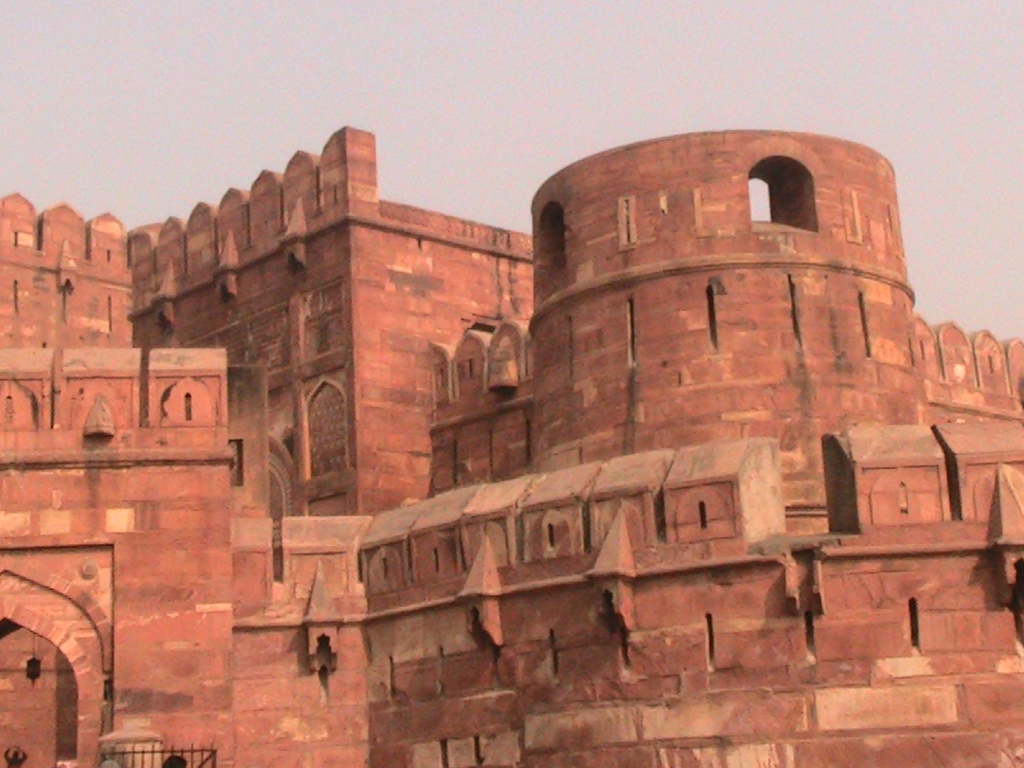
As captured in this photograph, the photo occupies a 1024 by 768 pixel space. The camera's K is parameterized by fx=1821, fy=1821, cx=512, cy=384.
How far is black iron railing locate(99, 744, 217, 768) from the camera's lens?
49.9 ft

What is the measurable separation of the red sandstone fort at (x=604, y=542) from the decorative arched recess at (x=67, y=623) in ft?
0.09

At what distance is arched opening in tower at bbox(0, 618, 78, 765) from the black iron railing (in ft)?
15.6

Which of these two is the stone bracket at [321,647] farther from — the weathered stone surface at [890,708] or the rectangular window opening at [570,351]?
the weathered stone surface at [890,708]

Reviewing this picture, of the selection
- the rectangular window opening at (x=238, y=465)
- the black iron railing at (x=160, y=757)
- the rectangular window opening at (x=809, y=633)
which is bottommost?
the black iron railing at (x=160, y=757)

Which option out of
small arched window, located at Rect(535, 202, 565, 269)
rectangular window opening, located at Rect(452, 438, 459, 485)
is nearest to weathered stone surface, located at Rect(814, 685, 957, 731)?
small arched window, located at Rect(535, 202, 565, 269)

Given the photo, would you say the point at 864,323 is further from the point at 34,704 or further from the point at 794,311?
the point at 34,704

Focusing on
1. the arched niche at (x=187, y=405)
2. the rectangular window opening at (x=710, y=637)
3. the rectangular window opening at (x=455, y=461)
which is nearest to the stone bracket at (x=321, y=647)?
the arched niche at (x=187, y=405)

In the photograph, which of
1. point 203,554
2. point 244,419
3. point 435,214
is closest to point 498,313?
point 435,214

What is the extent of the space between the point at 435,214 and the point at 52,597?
845 centimetres

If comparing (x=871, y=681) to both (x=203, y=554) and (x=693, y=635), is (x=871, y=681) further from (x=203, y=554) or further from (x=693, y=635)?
(x=203, y=554)

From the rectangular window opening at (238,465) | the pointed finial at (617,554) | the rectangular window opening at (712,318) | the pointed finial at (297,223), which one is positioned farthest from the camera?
the pointed finial at (297,223)

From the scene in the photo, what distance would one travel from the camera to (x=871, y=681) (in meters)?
14.0

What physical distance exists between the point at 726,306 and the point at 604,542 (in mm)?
2861

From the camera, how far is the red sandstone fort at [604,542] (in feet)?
46.6
